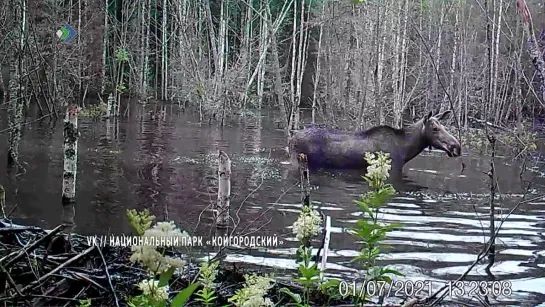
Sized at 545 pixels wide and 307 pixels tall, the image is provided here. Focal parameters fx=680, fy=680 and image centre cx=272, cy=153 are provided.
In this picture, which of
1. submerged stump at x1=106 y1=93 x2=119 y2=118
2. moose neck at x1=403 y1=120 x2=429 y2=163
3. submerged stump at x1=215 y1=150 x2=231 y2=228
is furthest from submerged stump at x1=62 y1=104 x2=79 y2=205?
submerged stump at x1=106 y1=93 x2=119 y2=118

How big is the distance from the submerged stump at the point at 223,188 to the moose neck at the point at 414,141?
299 inches

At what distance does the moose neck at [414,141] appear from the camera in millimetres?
15586

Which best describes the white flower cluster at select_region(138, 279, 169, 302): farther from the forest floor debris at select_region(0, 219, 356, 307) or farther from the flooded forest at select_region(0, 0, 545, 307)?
the forest floor debris at select_region(0, 219, 356, 307)

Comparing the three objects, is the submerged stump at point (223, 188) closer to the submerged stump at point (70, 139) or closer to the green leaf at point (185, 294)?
the submerged stump at point (70, 139)

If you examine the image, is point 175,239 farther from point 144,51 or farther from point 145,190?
point 144,51

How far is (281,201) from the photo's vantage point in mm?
11516

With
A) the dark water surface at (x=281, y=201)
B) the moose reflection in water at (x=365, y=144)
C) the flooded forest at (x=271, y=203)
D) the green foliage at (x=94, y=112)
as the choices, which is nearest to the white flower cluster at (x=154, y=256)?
the flooded forest at (x=271, y=203)

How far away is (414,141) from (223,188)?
803 cm

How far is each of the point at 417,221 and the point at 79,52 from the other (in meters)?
23.1

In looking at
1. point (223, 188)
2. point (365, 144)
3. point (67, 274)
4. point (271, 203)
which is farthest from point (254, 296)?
point (365, 144)

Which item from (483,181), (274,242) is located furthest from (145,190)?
(483,181)

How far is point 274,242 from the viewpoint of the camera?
848cm

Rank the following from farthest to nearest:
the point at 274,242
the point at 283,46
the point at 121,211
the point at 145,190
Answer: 1. the point at 283,46
2. the point at 145,190
3. the point at 121,211
4. the point at 274,242

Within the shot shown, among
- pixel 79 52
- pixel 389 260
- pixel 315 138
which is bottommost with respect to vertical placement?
pixel 389 260
